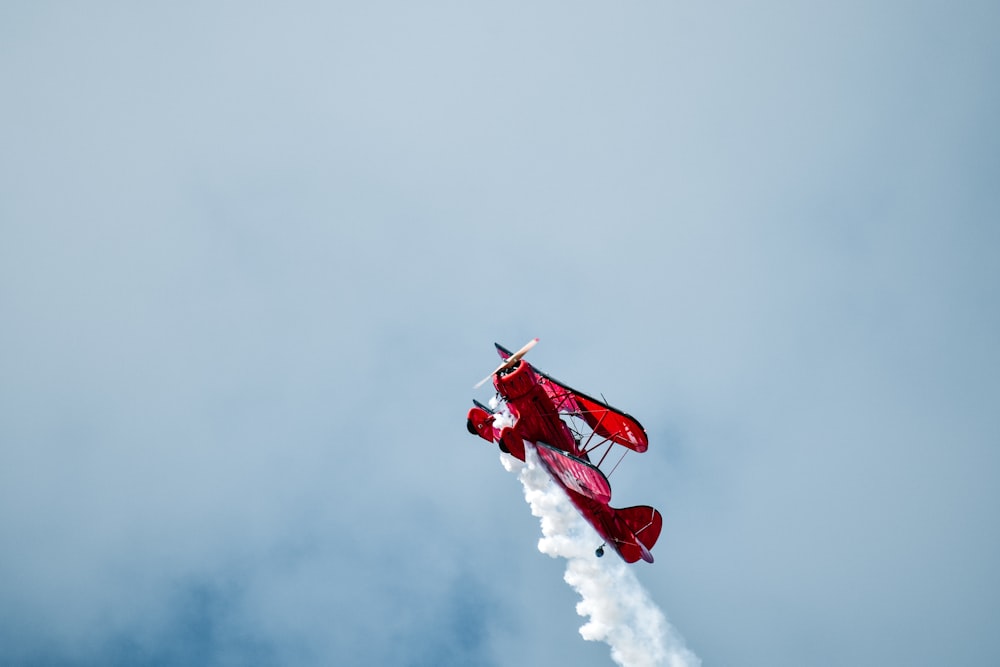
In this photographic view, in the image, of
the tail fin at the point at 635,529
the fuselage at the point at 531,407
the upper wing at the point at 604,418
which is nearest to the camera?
the fuselage at the point at 531,407

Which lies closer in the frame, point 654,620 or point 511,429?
point 511,429

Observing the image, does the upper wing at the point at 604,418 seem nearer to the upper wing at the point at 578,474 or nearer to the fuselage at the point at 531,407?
the fuselage at the point at 531,407

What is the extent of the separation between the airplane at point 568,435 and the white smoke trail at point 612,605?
2.07 metres

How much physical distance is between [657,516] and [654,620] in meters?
5.76

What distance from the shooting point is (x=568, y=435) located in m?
39.8

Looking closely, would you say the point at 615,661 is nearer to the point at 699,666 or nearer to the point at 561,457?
the point at 699,666

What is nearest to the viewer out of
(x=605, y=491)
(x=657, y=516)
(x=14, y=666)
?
(x=605, y=491)

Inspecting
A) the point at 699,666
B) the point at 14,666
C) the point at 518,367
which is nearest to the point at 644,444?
the point at 518,367

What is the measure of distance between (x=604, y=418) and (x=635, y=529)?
544cm

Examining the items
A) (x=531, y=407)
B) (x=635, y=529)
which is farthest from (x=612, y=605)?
(x=531, y=407)

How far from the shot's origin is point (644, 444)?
41656mm

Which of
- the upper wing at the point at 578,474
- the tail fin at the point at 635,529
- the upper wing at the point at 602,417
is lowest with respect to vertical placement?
the upper wing at the point at 578,474

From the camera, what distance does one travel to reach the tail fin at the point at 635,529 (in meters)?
40.5

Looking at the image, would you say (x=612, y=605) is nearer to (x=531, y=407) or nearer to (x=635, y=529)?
(x=635, y=529)
